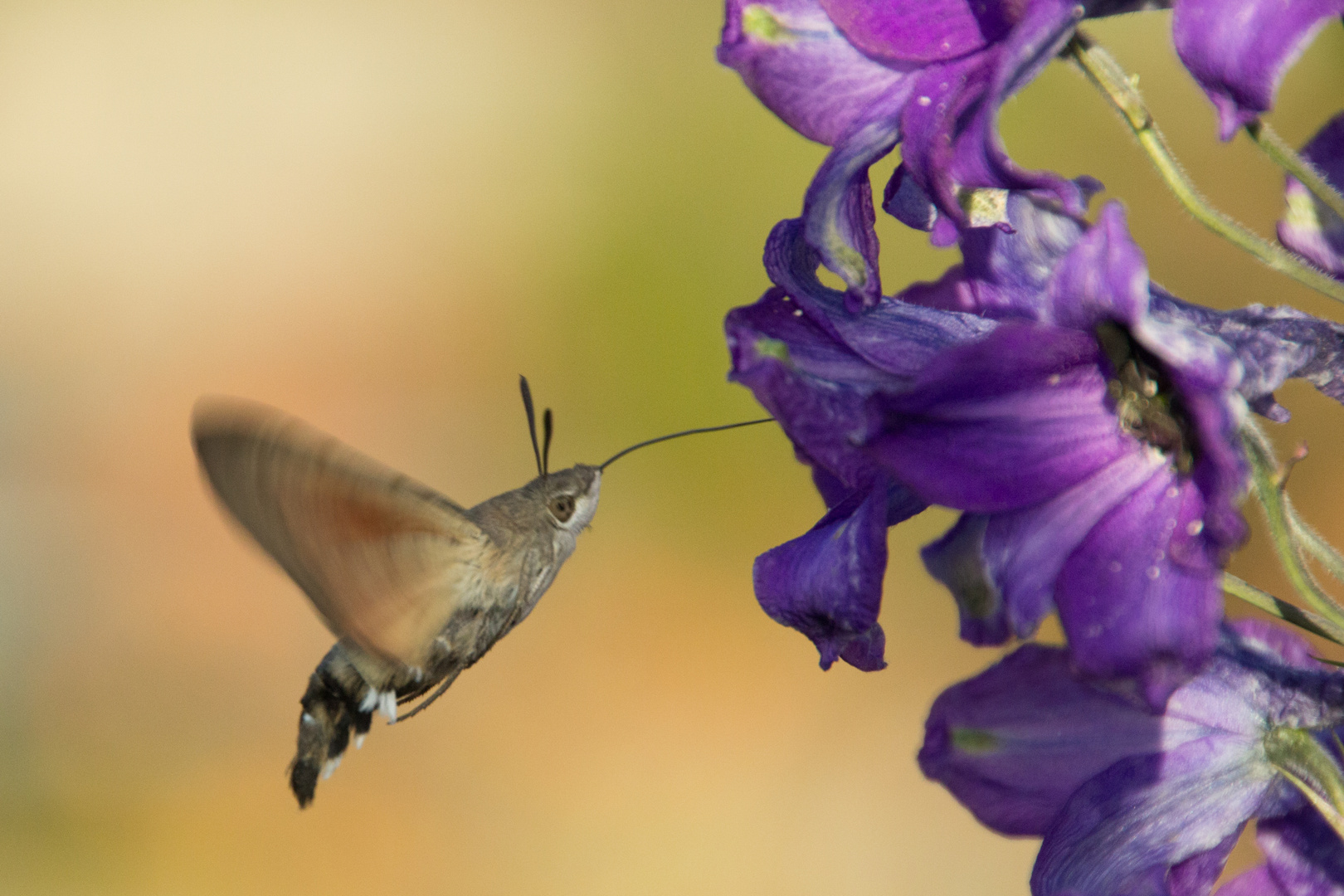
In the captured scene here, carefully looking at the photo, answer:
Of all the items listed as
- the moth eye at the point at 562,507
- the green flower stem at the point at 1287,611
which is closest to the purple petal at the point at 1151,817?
the green flower stem at the point at 1287,611

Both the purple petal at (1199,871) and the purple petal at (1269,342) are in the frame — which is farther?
the purple petal at (1199,871)

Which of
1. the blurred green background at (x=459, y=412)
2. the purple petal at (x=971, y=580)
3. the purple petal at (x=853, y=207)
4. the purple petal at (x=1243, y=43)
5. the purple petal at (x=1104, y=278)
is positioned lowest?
the blurred green background at (x=459, y=412)

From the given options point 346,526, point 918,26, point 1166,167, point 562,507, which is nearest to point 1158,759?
point 1166,167

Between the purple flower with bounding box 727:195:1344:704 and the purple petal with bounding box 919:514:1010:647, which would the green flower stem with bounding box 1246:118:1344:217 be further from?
the purple petal with bounding box 919:514:1010:647

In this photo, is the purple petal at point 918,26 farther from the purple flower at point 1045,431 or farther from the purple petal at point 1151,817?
the purple petal at point 1151,817

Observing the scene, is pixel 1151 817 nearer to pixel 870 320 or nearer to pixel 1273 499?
pixel 1273 499

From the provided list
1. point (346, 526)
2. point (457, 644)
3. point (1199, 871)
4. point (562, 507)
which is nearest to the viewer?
point (1199, 871)

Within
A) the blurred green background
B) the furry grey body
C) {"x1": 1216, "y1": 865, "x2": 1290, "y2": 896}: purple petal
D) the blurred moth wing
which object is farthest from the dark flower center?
the blurred green background
